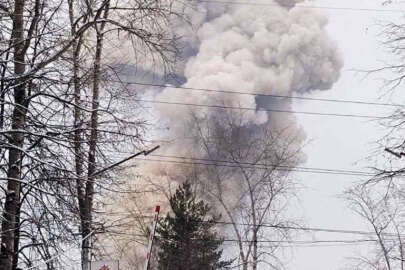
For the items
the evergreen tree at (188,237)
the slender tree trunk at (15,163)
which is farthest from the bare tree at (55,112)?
the evergreen tree at (188,237)

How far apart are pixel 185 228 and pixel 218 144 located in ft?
12.6

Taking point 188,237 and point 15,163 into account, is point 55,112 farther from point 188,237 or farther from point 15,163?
point 188,237

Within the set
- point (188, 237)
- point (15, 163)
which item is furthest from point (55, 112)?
point (188, 237)

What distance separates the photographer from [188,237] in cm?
2323

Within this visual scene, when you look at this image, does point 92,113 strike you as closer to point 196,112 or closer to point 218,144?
point 218,144

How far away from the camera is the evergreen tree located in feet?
73.6

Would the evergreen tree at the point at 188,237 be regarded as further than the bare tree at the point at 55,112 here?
Yes

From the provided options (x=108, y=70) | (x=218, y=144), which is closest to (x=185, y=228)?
(x=218, y=144)

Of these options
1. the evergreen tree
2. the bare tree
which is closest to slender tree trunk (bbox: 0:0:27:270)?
the bare tree

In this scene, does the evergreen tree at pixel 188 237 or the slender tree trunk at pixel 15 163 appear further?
the evergreen tree at pixel 188 237

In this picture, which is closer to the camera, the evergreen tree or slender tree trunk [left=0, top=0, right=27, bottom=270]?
slender tree trunk [left=0, top=0, right=27, bottom=270]

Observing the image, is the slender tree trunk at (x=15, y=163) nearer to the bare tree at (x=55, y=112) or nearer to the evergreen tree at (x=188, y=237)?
the bare tree at (x=55, y=112)

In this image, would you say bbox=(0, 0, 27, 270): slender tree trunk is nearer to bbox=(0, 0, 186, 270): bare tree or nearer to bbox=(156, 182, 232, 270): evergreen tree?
bbox=(0, 0, 186, 270): bare tree

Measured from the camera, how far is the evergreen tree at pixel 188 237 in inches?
883
